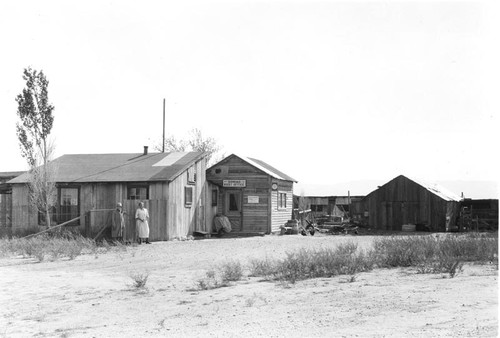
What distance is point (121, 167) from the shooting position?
29.6 meters

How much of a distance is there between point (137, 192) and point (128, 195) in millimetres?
425

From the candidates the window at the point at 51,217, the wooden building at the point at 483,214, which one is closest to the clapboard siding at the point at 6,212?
the window at the point at 51,217

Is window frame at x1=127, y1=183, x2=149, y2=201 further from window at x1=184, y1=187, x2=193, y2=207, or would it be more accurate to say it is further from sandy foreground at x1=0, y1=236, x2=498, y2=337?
sandy foreground at x1=0, y1=236, x2=498, y2=337

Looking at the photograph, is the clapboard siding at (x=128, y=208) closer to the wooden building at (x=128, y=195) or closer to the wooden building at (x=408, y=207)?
the wooden building at (x=128, y=195)

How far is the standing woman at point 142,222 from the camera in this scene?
24078mm

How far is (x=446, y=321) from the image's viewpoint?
827 centimetres

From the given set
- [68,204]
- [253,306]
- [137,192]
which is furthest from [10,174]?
[253,306]

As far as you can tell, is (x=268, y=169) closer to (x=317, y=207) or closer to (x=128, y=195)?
(x=128, y=195)

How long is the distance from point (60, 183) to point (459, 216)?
23986 mm

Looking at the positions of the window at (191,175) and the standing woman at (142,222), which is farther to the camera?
the window at (191,175)

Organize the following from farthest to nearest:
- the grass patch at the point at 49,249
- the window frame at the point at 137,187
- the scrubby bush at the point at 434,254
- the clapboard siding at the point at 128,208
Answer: the window frame at the point at 137,187 < the clapboard siding at the point at 128,208 < the grass patch at the point at 49,249 < the scrubby bush at the point at 434,254

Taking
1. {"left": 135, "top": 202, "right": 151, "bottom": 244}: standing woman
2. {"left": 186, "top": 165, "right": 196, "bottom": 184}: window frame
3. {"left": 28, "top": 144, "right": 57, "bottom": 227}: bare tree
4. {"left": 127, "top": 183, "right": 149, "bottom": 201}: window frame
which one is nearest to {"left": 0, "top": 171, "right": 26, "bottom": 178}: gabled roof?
{"left": 28, "top": 144, "right": 57, "bottom": 227}: bare tree

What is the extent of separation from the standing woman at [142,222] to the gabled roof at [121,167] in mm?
2634

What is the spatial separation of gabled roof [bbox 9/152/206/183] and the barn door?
303 cm
